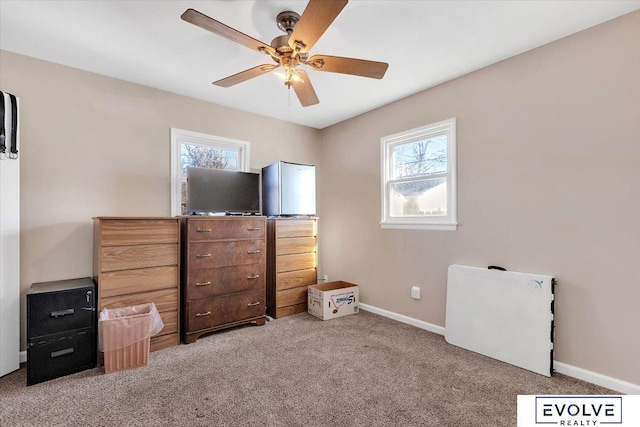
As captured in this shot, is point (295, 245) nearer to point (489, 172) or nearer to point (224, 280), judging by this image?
point (224, 280)

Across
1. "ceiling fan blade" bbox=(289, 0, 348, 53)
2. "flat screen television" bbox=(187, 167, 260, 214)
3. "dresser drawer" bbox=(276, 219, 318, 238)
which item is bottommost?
"dresser drawer" bbox=(276, 219, 318, 238)

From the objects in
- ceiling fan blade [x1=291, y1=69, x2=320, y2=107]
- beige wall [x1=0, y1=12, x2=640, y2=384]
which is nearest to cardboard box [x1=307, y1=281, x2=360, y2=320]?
beige wall [x1=0, y1=12, x2=640, y2=384]

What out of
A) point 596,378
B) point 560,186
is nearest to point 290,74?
point 560,186

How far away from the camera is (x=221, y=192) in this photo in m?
3.15

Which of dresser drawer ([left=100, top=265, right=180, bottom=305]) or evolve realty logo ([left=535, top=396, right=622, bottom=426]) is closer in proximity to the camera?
evolve realty logo ([left=535, top=396, right=622, bottom=426])

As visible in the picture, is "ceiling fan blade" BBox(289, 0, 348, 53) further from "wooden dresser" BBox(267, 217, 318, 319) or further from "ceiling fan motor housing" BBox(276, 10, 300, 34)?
"wooden dresser" BBox(267, 217, 318, 319)

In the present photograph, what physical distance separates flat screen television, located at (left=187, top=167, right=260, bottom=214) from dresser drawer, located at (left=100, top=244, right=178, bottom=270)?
0.47 metres

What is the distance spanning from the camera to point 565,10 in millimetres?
1912

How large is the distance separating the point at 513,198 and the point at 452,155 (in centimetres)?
69

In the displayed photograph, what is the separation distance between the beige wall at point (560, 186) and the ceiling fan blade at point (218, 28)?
6.51 feet

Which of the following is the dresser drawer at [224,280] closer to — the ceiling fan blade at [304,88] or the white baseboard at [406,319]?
the white baseboard at [406,319]

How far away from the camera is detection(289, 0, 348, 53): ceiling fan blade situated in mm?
1391

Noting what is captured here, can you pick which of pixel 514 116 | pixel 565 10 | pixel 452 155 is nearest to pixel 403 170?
pixel 452 155

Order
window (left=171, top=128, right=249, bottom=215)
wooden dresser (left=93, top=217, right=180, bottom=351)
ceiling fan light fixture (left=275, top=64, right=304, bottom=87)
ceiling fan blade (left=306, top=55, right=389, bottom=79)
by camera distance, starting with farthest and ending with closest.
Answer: window (left=171, top=128, right=249, bottom=215), wooden dresser (left=93, top=217, right=180, bottom=351), ceiling fan light fixture (left=275, top=64, right=304, bottom=87), ceiling fan blade (left=306, top=55, right=389, bottom=79)
